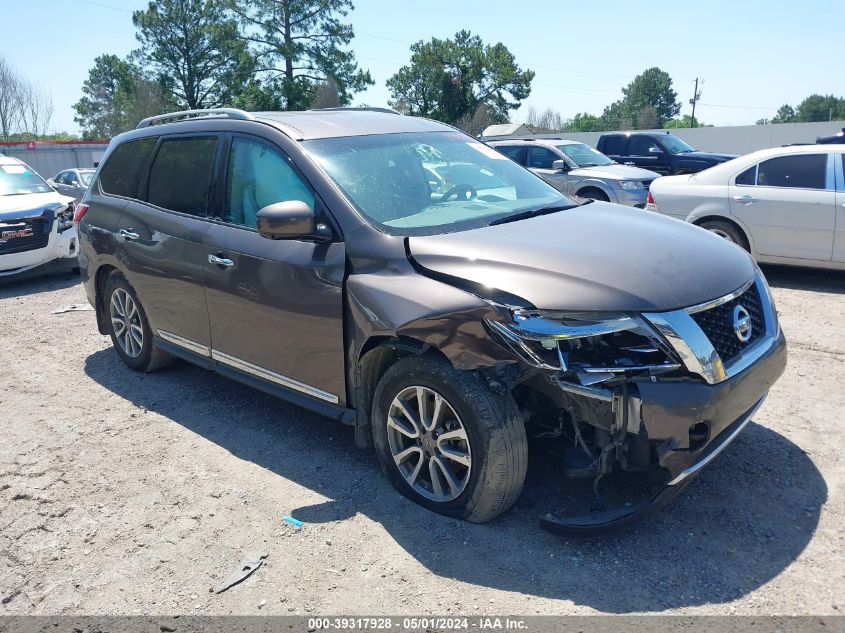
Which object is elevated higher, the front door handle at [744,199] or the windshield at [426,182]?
the windshield at [426,182]

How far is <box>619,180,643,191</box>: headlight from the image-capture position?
12.5 metres

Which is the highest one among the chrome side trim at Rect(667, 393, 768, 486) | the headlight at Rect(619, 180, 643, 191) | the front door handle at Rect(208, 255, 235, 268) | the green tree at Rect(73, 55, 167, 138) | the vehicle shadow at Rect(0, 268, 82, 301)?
the green tree at Rect(73, 55, 167, 138)

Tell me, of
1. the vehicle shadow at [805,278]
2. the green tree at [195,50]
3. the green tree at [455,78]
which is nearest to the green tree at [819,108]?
the green tree at [455,78]

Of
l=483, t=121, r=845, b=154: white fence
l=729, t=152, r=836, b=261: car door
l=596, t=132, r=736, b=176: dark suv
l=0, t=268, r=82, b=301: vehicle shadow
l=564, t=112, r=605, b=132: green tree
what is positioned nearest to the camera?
l=729, t=152, r=836, b=261: car door

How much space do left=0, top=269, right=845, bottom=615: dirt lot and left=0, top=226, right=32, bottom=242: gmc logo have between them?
502cm

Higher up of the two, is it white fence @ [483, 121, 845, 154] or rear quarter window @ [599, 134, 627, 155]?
white fence @ [483, 121, 845, 154]

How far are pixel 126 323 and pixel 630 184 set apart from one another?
9.75 m

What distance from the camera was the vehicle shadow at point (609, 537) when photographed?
285 cm

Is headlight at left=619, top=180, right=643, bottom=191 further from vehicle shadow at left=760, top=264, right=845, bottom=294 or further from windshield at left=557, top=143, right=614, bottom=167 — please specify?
vehicle shadow at left=760, top=264, right=845, bottom=294

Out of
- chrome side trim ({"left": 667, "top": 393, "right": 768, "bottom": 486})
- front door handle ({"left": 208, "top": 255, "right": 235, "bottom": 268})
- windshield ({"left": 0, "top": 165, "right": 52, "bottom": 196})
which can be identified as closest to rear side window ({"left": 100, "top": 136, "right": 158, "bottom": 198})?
front door handle ({"left": 208, "top": 255, "right": 235, "bottom": 268})

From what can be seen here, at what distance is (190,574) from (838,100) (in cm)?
10769

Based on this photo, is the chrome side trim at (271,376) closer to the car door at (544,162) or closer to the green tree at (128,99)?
the car door at (544,162)

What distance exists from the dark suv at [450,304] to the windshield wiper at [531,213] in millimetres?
15

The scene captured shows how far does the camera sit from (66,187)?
17516 mm
